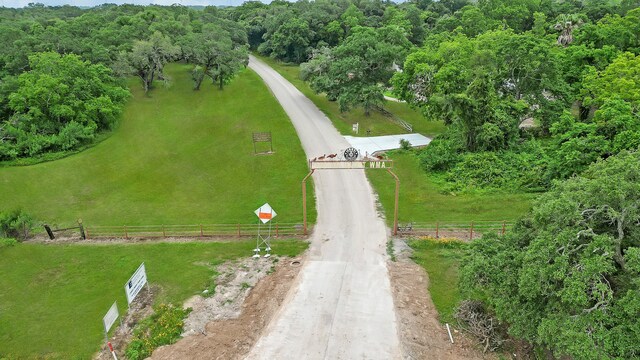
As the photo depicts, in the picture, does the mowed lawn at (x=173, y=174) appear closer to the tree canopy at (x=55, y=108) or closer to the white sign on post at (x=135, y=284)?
the tree canopy at (x=55, y=108)

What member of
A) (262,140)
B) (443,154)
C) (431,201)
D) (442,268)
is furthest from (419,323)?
(262,140)

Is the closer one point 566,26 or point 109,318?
point 109,318

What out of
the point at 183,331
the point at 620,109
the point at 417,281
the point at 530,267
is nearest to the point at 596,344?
the point at 530,267

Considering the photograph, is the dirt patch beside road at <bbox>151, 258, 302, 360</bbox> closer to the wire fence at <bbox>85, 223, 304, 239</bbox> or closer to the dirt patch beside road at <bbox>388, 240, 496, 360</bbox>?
the wire fence at <bbox>85, 223, 304, 239</bbox>

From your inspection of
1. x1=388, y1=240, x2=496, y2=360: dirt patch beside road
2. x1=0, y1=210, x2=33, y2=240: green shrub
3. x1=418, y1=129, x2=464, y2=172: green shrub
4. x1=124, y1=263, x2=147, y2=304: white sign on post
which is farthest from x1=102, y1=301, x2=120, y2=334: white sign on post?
x1=418, y1=129, x2=464, y2=172: green shrub

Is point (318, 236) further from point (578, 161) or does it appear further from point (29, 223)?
point (29, 223)

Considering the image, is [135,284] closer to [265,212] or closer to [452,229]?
[265,212]

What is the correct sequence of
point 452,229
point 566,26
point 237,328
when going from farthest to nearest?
point 566,26 < point 452,229 < point 237,328
